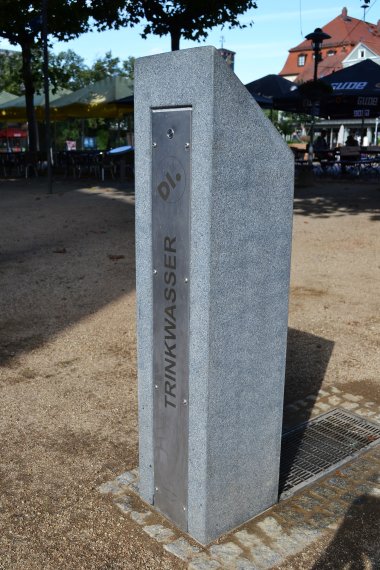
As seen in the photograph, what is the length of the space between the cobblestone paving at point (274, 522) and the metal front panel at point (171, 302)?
0.14 m

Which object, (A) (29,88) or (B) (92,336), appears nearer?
(B) (92,336)

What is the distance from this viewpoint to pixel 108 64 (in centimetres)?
7556

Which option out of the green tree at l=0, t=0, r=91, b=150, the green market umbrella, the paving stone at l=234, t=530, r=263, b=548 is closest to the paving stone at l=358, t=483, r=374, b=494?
the paving stone at l=234, t=530, r=263, b=548

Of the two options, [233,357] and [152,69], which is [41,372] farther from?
[152,69]

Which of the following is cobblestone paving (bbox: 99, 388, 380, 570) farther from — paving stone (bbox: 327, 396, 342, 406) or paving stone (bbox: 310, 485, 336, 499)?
paving stone (bbox: 327, 396, 342, 406)

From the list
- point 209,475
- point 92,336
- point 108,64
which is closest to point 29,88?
point 92,336

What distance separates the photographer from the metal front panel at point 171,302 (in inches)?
101

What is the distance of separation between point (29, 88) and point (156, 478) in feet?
74.2

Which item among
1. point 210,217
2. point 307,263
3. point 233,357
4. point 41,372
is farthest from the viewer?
point 307,263

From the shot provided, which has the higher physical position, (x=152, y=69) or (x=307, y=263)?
(x=152, y=69)

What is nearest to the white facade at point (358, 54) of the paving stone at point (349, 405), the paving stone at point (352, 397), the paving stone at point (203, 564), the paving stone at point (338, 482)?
the paving stone at point (352, 397)

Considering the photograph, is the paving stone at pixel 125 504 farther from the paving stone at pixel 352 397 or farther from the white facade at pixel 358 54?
the white facade at pixel 358 54

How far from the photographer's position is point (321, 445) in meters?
3.85

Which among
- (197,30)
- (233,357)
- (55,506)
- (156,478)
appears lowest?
(55,506)
